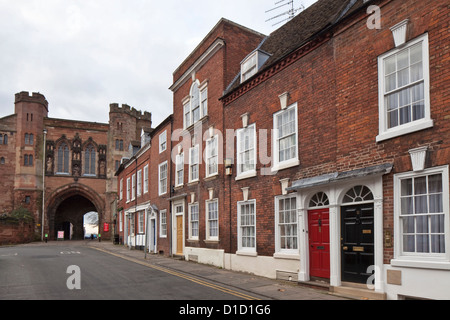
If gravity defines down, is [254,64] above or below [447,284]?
above

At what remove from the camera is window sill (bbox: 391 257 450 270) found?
7512 millimetres

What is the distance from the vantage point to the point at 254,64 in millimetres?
15617

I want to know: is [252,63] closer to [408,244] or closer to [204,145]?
[204,145]

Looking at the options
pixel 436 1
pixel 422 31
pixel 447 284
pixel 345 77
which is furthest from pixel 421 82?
pixel 447 284

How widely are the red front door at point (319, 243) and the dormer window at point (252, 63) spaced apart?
6638 mm

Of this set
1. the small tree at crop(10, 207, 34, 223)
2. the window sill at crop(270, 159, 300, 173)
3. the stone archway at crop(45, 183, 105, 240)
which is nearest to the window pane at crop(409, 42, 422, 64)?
the window sill at crop(270, 159, 300, 173)

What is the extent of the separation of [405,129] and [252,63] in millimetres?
8412

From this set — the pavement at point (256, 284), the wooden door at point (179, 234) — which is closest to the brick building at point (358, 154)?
the pavement at point (256, 284)

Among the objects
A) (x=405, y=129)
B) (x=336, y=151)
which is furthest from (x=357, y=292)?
(x=405, y=129)

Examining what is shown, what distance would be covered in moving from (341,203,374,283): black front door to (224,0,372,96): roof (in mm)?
5157

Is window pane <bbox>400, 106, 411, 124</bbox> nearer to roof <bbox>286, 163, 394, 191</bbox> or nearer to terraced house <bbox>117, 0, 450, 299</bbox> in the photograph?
terraced house <bbox>117, 0, 450, 299</bbox>

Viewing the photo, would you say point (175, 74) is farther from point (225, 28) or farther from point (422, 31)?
point (422, 31)

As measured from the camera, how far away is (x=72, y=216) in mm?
59500

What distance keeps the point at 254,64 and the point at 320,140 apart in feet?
18.5
